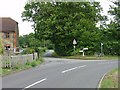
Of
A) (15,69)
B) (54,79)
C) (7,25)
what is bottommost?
(54,79)

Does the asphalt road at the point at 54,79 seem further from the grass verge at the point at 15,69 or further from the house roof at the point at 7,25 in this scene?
the house roof at the point at 7,25

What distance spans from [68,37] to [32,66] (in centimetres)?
2689

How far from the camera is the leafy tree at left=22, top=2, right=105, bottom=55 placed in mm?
55406

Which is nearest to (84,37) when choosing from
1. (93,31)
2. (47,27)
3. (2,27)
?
(93,31)

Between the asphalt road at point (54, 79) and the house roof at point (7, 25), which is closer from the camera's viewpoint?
the asphalt road at point (54, 79)

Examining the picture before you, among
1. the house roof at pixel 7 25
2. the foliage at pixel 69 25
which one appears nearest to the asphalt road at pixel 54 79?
the foliage at pixel 69 25

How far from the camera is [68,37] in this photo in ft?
188

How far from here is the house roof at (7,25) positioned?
7422 centimetres

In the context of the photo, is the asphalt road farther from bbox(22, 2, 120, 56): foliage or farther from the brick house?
the brick house

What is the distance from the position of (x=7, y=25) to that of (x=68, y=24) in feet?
77.4

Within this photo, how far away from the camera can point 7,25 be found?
75812 mm

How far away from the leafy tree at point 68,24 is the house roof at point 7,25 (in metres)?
14.6

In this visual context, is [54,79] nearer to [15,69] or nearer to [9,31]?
[15,69]

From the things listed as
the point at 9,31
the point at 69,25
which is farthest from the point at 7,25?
the point at 69,25
